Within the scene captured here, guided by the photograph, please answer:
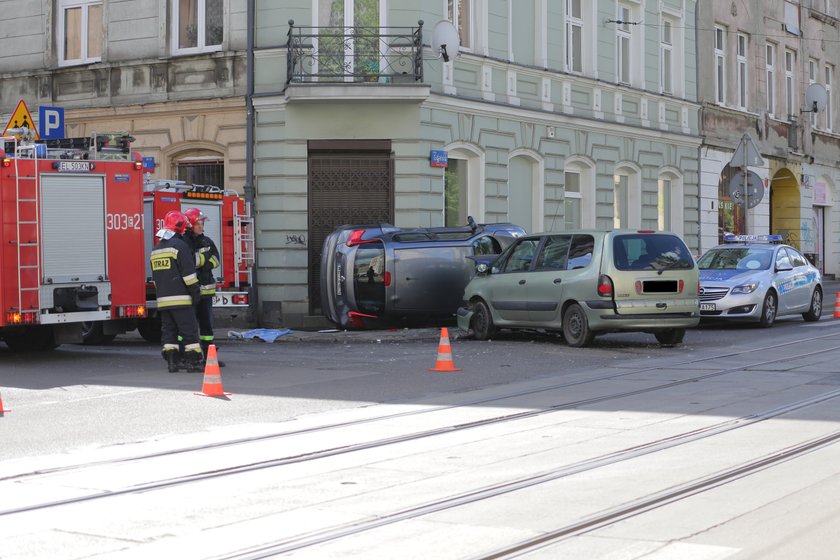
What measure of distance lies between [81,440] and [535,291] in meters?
9.25

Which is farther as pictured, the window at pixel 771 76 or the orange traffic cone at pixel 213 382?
the window at pixel 771 76

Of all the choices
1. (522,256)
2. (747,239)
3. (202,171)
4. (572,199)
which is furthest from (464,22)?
(522,256)

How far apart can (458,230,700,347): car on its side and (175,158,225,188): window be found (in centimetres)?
899

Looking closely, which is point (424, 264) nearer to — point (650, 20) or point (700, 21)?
point (650, 20)

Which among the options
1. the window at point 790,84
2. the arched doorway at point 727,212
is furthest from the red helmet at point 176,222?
the window at point 790,84

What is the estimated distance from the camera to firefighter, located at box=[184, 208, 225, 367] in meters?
14.6

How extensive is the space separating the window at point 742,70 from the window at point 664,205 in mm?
4610

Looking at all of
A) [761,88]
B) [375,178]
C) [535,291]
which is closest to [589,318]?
[535,291]

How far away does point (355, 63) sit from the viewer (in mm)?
23781

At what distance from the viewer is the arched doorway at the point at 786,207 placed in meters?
39.9

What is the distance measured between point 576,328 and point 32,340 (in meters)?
7.45

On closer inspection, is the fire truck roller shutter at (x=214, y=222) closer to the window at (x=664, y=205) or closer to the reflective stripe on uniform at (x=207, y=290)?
the reflective stripe on uniform at (x=207, y=290)

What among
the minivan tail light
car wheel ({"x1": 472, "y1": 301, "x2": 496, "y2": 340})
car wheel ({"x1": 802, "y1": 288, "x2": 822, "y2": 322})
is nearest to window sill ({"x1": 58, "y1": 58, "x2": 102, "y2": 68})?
car wheel ({"x1": 472, "y1": 301, "x2": 496, "y2": 340})

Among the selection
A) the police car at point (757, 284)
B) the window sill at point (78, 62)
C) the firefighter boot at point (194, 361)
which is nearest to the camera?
the firefighter boot at point (194, 361)
